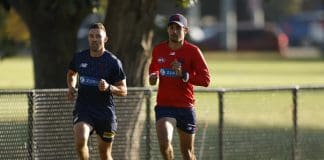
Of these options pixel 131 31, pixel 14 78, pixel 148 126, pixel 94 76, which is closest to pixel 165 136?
pixel 94 76

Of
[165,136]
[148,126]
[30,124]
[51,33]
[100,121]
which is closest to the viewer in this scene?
[100,121]

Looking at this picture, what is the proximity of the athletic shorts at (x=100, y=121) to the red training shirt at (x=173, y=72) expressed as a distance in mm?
706

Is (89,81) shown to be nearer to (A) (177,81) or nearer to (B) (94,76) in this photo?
(B) (94,76)

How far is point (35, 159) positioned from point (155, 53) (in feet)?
6.86

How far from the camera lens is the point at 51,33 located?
1767 cm

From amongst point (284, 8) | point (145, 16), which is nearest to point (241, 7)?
point (284, 8)

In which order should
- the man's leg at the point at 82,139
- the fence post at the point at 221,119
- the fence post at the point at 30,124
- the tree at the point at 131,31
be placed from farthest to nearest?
1. the tree at the point at 131,31
2. the fence post at the point at 221,119
3. the fence post at the point at 30,124
4. the man's leg at the point at 82,139

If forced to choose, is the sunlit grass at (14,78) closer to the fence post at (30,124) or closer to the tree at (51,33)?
the tree at (51,33)

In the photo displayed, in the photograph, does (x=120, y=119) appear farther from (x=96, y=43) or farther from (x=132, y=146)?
(x=96, y=43)

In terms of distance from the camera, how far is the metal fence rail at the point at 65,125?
12961 millimetres

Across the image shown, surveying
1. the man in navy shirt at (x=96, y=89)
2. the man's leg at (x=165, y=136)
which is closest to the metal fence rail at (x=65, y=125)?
the man in navy shirt at (x=96, y=89)

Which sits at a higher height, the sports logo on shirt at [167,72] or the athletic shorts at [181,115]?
the sports logo on shirt at [167,72]

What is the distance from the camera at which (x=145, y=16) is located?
49.6 ft

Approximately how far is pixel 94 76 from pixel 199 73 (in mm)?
1220
